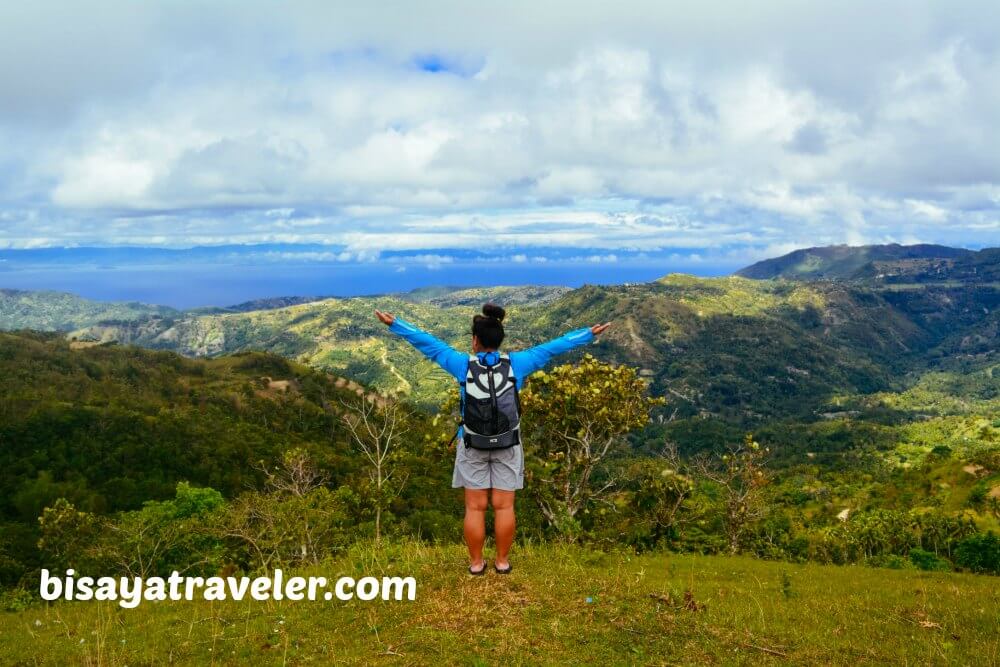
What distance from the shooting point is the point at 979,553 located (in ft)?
98.5

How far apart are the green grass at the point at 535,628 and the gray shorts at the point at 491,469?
1.43 meters

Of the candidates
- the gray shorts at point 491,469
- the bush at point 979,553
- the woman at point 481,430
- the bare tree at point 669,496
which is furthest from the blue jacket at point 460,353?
the bush at point 979,553

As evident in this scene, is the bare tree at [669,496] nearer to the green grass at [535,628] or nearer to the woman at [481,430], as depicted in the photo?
the green grass at [535,628]

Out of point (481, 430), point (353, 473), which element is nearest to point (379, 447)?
point (481, 430)

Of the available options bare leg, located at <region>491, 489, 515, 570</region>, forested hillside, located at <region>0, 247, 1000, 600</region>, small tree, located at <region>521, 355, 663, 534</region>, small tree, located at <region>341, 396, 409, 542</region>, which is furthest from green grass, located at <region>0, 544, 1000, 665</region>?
small tree, located at <region>521, 355, 663, 534</region>

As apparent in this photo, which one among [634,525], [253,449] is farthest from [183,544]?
[253,449]

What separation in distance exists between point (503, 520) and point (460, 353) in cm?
229

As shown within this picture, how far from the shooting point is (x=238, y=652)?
21.4 ft

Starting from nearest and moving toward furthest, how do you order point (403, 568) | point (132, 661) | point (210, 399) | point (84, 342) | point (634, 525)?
point (132, 661)
point (403, 568)
point (634, 525)
point (210, 399)
point (84, 342)

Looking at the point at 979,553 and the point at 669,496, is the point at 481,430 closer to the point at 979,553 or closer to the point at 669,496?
the point at 669,496

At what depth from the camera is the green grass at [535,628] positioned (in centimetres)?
614

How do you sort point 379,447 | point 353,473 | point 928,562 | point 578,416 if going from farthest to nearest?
point 353,473 → point 928,562 → point 379,447 → point 578,416

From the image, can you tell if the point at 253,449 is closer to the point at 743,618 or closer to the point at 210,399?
the point at 210,399

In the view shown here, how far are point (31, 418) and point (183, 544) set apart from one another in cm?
6933
